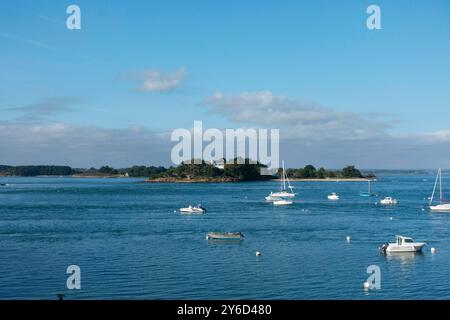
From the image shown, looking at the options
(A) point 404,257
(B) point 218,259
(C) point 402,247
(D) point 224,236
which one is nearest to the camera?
(B) point 218,259

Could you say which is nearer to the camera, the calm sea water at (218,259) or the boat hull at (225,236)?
the calm sea water at (218,259)

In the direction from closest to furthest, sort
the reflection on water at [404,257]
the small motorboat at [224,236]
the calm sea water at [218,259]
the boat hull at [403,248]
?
the calm sea water at [218,259], the reflection on water at [404,257], the boat hull at [403,248], the small motorboat at [224,236]

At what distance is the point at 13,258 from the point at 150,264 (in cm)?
969

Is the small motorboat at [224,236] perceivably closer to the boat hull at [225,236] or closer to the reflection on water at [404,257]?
the boat hull at [225,236]

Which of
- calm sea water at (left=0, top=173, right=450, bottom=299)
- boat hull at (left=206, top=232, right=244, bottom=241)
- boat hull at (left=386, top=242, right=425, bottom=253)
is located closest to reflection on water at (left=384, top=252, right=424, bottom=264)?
calm sea water at (left=0, top=173, right=450, bottom=299)

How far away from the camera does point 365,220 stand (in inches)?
2314

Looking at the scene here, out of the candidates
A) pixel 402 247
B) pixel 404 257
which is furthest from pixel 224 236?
pixel 404 257

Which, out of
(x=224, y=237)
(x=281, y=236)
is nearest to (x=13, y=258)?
(x=224, y=237)

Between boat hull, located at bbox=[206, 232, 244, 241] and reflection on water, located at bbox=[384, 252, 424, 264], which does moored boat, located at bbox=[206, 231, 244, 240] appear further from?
reflection on water, located at bbox=[384, 252, 424, 264]

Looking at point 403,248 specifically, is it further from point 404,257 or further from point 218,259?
point 218,259

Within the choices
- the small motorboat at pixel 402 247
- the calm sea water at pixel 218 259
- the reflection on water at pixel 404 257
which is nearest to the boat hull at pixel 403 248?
the small motorboat at pixel 402 247

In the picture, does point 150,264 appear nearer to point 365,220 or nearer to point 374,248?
point 374,248
